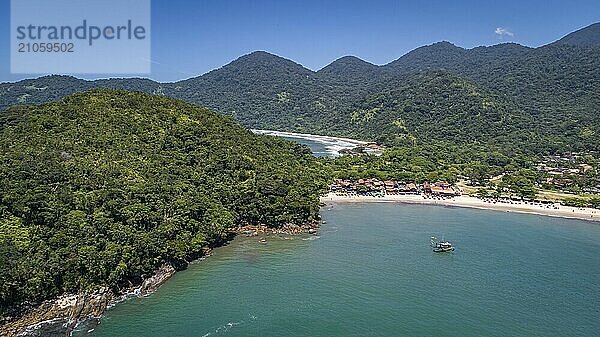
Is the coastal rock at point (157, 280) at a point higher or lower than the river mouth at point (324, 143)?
lower

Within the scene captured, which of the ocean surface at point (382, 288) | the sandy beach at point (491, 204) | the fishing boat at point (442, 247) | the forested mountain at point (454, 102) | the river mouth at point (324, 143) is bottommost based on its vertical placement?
the ocean surface at point (382, 288)

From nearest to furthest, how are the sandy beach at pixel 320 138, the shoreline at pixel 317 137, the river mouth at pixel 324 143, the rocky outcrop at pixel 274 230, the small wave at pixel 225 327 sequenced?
the small wave at pixel 225 327, the rocky outcrop at pixel 274 230, the river mouth at pixel 324 143, the sandy beach at pixel 320 138, the shoreline at pixel 317 137

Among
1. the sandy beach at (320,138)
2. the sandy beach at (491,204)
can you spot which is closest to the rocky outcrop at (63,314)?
the sandy beach at (491,204)

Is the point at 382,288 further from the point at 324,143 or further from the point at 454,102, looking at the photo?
the point at 454,102

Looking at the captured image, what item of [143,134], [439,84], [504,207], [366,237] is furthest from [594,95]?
[143,134]

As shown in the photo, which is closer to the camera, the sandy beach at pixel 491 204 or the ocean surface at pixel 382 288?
the ocean surface at pixel 382 288

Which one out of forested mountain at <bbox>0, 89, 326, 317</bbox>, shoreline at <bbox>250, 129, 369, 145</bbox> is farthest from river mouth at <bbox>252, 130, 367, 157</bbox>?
forested mountain at <bbox>0, 89, 326, 317</bbox>

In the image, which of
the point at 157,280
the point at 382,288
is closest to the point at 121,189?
the point at 157,280

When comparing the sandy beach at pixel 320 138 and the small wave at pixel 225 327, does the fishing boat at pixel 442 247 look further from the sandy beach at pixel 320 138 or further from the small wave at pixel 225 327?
the sandy beach at pixel 320 138
